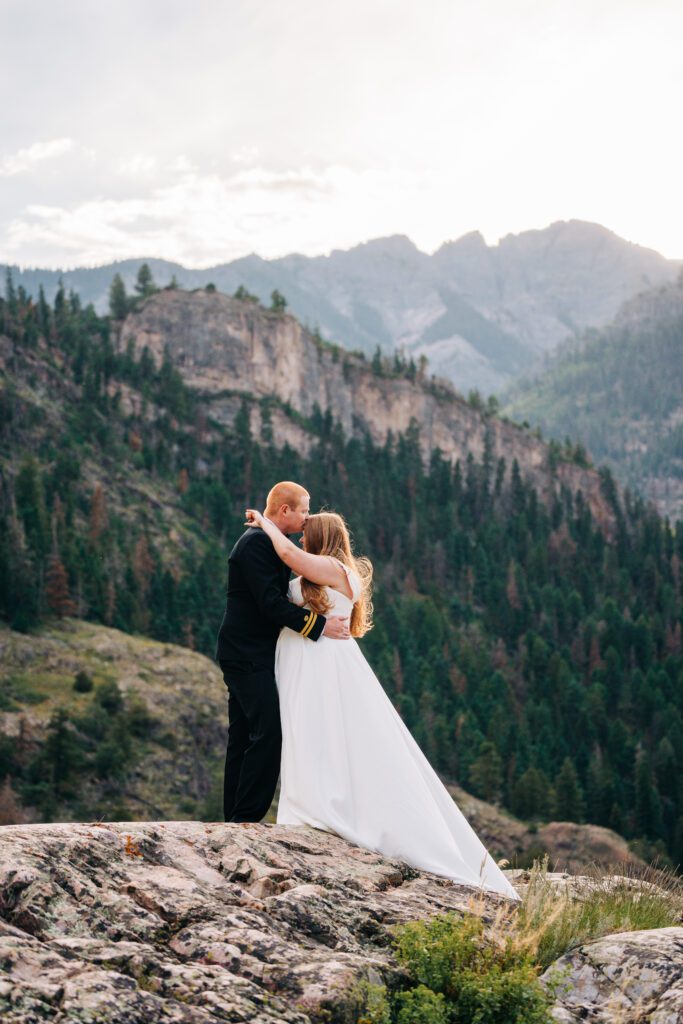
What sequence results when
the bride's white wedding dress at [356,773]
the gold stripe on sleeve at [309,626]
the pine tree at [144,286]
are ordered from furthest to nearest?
the pine tree at [144,286], the gold stripe on sleeve at [309,626], the bride's white wedding dress at [356,773]

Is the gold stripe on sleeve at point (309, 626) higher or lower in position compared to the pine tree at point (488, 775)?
higher

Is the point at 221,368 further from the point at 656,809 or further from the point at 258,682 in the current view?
the point at 258,682

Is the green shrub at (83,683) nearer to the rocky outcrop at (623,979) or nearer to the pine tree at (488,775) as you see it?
the pine tree at (488,775)

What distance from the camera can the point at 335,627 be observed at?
9.30m

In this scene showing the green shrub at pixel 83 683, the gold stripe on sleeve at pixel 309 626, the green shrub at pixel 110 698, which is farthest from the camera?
the green shrub at pixel 83 683

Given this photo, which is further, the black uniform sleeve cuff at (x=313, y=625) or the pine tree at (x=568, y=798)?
the pine tree at (x=568, y=798)

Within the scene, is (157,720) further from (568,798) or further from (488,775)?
(568,798)

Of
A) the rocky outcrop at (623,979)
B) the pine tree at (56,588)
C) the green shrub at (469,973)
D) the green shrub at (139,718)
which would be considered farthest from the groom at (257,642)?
the pine tree at (56,588)

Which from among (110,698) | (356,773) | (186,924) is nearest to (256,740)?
(356,773)

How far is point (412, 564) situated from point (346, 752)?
151316 millimetres

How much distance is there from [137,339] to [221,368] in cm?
1526

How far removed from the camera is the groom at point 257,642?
919 cm

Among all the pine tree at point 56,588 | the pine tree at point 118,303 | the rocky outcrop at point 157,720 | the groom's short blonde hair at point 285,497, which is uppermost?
the pine tree at point 118,303

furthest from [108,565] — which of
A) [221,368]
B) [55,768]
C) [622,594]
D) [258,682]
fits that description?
[258,682]
